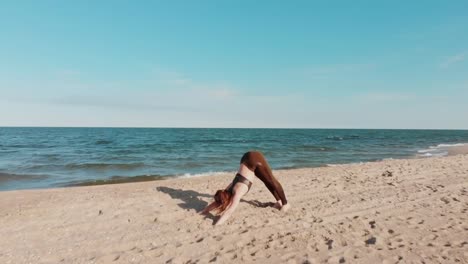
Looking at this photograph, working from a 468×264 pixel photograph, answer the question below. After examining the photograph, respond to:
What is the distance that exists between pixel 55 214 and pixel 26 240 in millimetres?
1395

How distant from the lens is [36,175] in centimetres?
1426

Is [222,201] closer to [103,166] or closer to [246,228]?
[246,228]

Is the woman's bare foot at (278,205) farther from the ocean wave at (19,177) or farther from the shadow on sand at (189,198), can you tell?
the ocean wave at (19,177)

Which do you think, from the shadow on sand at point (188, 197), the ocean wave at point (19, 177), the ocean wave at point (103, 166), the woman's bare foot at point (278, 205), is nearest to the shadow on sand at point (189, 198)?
the shadow on sand at point (188, 197)

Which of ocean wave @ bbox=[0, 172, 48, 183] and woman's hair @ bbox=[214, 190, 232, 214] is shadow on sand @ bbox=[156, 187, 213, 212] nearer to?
woman's hair @ bbox=[214, 190, 232, 214]

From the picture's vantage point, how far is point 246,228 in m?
5.85

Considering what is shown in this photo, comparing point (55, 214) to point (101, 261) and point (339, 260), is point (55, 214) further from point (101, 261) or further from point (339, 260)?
point (339, 260)

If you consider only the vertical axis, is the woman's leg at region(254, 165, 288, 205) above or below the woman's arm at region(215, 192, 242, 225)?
above

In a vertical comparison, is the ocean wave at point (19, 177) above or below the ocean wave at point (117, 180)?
below

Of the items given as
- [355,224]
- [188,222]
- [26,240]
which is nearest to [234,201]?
[188,222]

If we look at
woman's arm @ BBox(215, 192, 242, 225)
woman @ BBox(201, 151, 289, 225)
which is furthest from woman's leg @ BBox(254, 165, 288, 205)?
woman's arm @ BBox(215, 192, 242, 225)

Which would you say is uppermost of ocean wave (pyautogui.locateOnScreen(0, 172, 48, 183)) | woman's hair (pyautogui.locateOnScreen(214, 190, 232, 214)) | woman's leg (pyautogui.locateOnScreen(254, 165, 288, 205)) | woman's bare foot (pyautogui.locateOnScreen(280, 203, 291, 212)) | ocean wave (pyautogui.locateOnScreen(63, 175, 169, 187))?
woman's leg (pyautogui.locateOnScreen(254, 165, 288, 205))

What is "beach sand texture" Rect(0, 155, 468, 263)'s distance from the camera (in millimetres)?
4789

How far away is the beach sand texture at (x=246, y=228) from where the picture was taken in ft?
15.7
